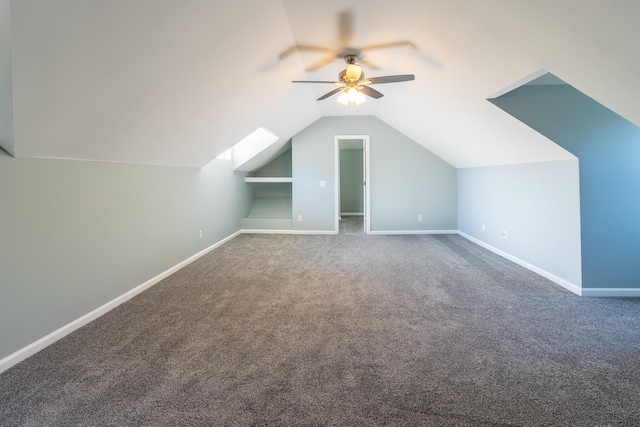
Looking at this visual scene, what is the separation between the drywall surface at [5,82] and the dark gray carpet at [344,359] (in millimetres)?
1403

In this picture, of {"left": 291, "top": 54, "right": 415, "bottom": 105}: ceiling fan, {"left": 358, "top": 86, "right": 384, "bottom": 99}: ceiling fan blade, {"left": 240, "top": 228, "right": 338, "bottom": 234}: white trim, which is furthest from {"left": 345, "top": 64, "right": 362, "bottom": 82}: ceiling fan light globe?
{"left": 240, "top": 228, "right": 338, "bottom": 234}: white trim

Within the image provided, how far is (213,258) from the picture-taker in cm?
456

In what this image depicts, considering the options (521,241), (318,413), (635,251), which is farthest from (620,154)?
(318,413)

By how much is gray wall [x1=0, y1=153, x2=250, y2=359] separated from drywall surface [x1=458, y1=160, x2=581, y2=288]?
14.6 feet

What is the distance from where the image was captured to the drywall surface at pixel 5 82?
1.27m

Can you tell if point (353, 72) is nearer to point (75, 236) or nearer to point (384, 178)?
point (75, 236)

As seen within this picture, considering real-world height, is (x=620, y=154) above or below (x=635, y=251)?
above

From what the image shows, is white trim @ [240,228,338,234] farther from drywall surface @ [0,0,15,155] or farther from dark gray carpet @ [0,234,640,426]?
drywall surface @ [0,0,15,155]

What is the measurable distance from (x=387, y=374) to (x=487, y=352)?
0.76 m

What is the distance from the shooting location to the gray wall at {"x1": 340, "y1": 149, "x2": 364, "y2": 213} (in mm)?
9430

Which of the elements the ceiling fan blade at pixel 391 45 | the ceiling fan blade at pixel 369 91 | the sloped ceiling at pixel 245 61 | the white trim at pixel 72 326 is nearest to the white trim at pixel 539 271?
the sloped ceiling at pixel 245 61

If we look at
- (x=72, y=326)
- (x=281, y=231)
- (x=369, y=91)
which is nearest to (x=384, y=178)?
(x=281, y=231)

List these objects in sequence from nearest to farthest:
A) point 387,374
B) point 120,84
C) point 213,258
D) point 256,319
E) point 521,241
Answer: point 387,374 → point 120,84 → point 256,319 → point 521,241 → point 213,258

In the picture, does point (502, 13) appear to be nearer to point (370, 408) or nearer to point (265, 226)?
point (370, 408)
